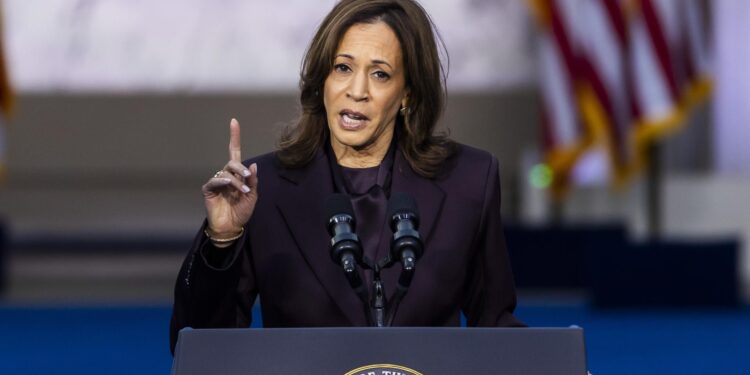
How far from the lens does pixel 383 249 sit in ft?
7.86

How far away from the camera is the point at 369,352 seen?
1.96m

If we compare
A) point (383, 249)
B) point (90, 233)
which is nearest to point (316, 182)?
point (383, 249)

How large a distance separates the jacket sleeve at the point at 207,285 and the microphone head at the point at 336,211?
0.26m

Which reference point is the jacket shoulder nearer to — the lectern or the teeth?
the teeth

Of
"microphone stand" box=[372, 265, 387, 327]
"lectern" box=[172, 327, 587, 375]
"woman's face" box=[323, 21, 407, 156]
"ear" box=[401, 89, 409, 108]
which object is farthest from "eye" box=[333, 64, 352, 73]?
"lectern" box=[172, 327, 587, 375]

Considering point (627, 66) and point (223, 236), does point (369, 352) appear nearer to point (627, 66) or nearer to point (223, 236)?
point (223, 236)

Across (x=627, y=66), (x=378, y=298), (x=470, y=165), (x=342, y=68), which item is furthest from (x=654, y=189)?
(x=378, y=298)

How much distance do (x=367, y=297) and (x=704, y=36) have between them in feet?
25.0

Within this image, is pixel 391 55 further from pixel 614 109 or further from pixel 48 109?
pixel 48 109

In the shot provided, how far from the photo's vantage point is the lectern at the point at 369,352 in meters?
1.96

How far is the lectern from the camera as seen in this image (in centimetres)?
196

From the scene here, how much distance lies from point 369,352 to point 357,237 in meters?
0.18

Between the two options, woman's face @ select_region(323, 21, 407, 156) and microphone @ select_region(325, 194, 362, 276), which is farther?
woman's face @ select_region(323, 21, 407, 156)

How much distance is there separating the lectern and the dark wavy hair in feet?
1.91
